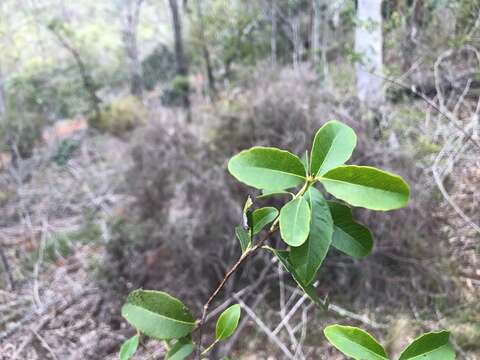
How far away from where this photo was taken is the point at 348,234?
439 mm

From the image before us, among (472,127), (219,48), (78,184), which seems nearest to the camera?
(472,127)

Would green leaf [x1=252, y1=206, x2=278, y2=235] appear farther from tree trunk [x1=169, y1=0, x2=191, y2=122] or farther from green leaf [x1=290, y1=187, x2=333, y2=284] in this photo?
tree trunk [x1=169, y1=0, x2=191, y2=122]

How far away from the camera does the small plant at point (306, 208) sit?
1.16 feet

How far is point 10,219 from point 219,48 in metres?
4.40

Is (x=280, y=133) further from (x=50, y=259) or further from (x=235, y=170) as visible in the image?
(x=235, y=170)

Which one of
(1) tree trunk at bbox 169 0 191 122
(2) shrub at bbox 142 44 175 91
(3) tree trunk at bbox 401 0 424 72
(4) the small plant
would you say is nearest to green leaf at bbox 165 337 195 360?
(4) the small plant

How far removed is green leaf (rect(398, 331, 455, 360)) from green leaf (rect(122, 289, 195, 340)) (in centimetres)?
25

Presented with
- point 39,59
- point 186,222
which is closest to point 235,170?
point 186,222

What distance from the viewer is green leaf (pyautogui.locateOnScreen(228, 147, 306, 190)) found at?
1.29ft

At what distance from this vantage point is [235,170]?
400mm

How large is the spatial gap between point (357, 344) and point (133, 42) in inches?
→ 332

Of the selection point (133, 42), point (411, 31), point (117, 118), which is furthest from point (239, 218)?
point (133, 42)

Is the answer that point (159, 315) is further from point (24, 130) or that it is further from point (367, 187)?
point (24, 130)

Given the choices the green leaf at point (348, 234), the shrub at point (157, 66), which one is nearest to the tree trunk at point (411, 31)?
the green leaf at point (348, 234)
